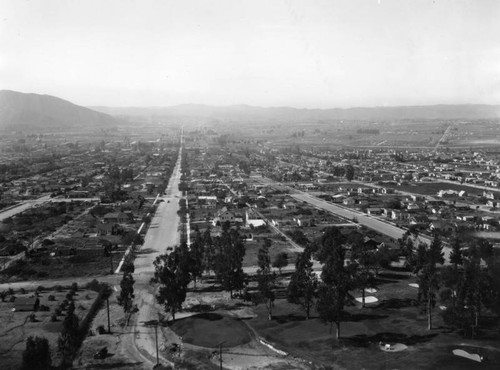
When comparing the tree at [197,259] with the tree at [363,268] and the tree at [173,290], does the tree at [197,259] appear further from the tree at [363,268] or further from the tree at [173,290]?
the tree at [363,268]

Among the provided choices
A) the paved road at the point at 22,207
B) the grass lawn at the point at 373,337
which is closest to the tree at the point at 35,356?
the grass lawn at the point at 373,337

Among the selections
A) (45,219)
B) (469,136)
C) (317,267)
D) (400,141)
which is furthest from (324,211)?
(469,136)

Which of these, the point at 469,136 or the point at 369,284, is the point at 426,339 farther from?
the point at 469,136

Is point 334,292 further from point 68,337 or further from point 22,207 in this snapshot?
point 22,207

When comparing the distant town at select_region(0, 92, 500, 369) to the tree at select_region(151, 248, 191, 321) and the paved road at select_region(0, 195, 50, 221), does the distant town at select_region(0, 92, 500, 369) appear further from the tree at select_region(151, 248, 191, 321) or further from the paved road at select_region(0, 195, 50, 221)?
the paved road at select_region(0, 195, 50, 221)

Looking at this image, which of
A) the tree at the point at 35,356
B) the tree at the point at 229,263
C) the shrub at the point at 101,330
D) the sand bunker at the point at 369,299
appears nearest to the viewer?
the tree at the point at 35,356

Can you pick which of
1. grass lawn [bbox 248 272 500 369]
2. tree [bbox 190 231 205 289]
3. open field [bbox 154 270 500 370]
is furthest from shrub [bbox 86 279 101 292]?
grass lawn [bbox 248 272 500 369]
